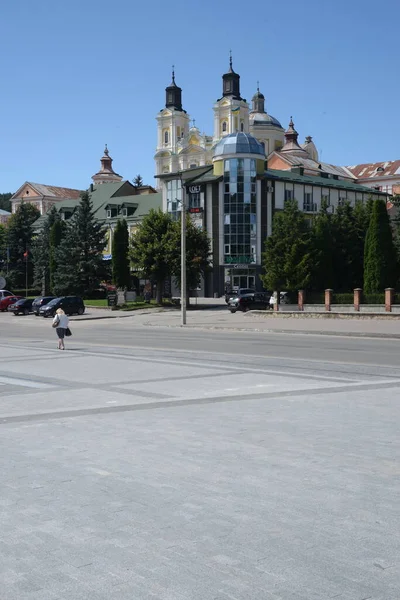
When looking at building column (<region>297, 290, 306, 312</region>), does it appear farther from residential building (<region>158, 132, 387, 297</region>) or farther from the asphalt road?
the asphalt road

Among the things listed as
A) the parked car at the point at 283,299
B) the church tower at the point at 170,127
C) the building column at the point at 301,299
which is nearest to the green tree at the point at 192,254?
the parked car at the point at 283,299

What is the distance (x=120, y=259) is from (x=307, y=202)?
23734mm

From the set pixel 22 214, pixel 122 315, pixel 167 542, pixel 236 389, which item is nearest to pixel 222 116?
pixel 22 214

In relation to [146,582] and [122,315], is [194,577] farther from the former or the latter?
[122,315]

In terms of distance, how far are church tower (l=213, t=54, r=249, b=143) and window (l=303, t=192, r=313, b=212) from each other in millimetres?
43173

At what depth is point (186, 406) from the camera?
11.3 metres

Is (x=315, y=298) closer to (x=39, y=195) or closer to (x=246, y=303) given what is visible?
(x=246, y=303)

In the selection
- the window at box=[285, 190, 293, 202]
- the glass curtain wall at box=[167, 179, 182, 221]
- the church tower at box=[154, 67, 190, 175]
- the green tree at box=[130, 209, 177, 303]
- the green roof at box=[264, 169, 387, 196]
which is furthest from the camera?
the church tower at box=[154, 67, 190, 175]

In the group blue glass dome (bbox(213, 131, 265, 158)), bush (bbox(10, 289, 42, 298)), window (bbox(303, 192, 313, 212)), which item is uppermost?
blue glass dome (bbox(213, 131, 265, 158))

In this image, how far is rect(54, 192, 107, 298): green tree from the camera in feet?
232

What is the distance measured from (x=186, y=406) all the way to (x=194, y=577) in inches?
270

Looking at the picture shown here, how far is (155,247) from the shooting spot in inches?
2367

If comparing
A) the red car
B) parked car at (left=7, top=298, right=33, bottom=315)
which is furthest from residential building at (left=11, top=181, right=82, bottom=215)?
parked car at (left=7, top=298, right=33, bottom=315)

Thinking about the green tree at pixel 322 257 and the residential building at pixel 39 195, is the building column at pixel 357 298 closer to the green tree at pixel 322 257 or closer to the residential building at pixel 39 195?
the green tree at pixel 322 257
